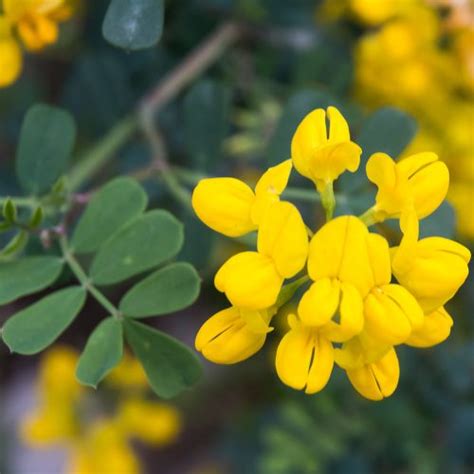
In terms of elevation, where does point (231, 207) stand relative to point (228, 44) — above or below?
above

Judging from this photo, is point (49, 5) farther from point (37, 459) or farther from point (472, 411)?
point (37, 459)

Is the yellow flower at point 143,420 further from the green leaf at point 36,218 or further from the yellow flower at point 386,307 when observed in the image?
the yellow flower at point 386,307

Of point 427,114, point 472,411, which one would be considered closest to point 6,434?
point 472,411

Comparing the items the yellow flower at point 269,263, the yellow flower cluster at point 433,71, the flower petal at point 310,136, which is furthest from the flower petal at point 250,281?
the yellow flower cluster at point 433,71

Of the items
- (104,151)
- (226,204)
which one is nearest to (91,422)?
(104,151)

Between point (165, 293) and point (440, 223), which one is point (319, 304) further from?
point (440, 223)

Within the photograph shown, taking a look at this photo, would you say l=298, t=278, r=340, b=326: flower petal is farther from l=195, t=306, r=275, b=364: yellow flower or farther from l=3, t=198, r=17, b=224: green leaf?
l=3, t=198, r=17, b=224: green leaf
